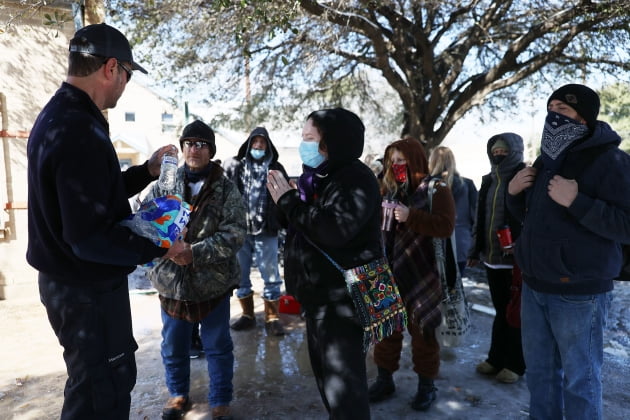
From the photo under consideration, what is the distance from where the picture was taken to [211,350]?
3.16 metres

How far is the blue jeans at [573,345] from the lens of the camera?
7.91 feet

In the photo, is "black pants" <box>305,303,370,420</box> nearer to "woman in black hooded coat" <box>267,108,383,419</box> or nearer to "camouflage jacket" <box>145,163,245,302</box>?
Result: "woman in black hooded coat" <box>267,108,383,419</box>

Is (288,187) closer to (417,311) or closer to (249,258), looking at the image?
(417,311)

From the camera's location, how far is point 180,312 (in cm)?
302

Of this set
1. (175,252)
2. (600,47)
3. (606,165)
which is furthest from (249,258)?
(600,47)

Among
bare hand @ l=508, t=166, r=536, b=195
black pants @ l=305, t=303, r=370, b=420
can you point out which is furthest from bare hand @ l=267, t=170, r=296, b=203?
bare hand @ l=508, t=166, r=536, b=195

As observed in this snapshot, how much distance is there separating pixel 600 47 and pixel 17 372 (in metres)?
9.55

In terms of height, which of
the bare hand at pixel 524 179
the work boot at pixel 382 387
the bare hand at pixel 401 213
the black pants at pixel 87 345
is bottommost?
the work boot at pixel 382 387

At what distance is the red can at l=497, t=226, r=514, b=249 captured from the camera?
3600 mm

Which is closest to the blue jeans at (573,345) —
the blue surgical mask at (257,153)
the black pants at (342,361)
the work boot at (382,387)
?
the black pants at (342,361)

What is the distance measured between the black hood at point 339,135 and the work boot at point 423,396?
187cm

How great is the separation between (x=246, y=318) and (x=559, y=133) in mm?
3737

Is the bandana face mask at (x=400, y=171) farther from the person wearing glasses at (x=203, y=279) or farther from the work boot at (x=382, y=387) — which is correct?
the work boot at (x=382, y=387)

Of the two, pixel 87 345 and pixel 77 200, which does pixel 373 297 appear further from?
pixel 77 200
